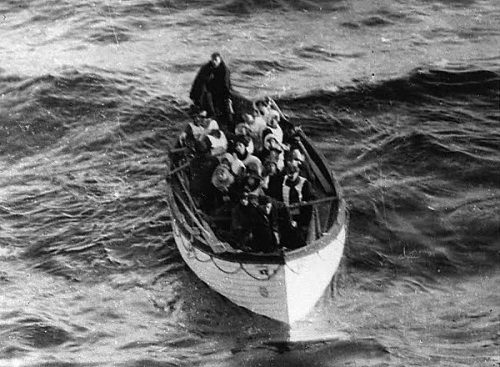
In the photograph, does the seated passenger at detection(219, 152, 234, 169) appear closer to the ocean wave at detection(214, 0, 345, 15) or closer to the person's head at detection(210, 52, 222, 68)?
the person's head at detection(210, 52, 222, 68)

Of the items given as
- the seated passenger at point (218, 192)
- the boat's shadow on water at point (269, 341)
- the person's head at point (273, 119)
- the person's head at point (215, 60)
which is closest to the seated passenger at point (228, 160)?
the seated passenger at point (218, 192)

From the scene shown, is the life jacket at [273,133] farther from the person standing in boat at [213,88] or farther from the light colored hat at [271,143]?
the person standing in boat at [213,88]

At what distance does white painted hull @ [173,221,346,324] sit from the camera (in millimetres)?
15602

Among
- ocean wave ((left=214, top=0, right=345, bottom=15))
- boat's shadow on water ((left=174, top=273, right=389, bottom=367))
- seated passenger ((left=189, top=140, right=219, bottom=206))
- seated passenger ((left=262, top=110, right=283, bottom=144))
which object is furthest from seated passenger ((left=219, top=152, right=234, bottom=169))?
ocean wave ((left=214, top=0, right=345, bottom=15))

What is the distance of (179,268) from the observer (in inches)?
740

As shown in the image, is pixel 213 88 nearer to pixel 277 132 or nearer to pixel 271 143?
pixel 277 132

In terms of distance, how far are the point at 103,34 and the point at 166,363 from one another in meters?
18.2

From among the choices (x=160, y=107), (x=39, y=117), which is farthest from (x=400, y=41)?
(x=39, y=117)

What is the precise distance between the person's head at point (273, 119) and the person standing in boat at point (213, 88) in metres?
2.02

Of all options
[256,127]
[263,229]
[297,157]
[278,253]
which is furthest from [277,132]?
[278,253]

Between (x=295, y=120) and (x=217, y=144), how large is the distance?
6.68 meters

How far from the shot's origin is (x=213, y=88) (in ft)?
70.3

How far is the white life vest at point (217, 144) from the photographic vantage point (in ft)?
59.5

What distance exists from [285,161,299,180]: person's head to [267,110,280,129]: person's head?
1599mm
